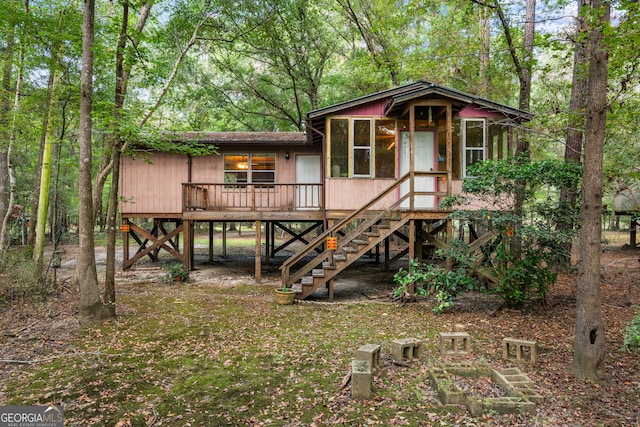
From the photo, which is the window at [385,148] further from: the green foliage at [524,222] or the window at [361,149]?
the green foliage at [524,222]

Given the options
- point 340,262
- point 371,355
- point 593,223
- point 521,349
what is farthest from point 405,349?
point 340,262

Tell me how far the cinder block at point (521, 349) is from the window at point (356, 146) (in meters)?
6.08

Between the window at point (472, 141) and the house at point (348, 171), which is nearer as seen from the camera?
the house at point (348, 171)

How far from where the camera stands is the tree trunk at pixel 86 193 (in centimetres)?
664

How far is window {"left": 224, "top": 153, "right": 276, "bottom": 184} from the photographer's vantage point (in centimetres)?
1364

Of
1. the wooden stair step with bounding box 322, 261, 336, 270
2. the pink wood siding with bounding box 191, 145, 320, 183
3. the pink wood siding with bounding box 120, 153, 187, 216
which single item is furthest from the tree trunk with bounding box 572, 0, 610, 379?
the pink wood siding with bounding box 120, 153, 187, 216

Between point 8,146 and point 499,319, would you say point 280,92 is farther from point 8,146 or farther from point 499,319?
point 499,319

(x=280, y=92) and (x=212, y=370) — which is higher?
(x=280, y=92)

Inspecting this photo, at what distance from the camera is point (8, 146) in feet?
33.0

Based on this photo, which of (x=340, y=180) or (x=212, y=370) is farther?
(x=340, y=180)

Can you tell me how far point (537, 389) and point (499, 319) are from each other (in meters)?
3.14

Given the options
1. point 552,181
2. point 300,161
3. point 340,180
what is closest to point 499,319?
point 552,181

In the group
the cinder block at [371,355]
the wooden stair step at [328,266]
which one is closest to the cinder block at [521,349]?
the cinder block at [371,355]

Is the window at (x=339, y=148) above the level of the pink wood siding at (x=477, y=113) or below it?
below
